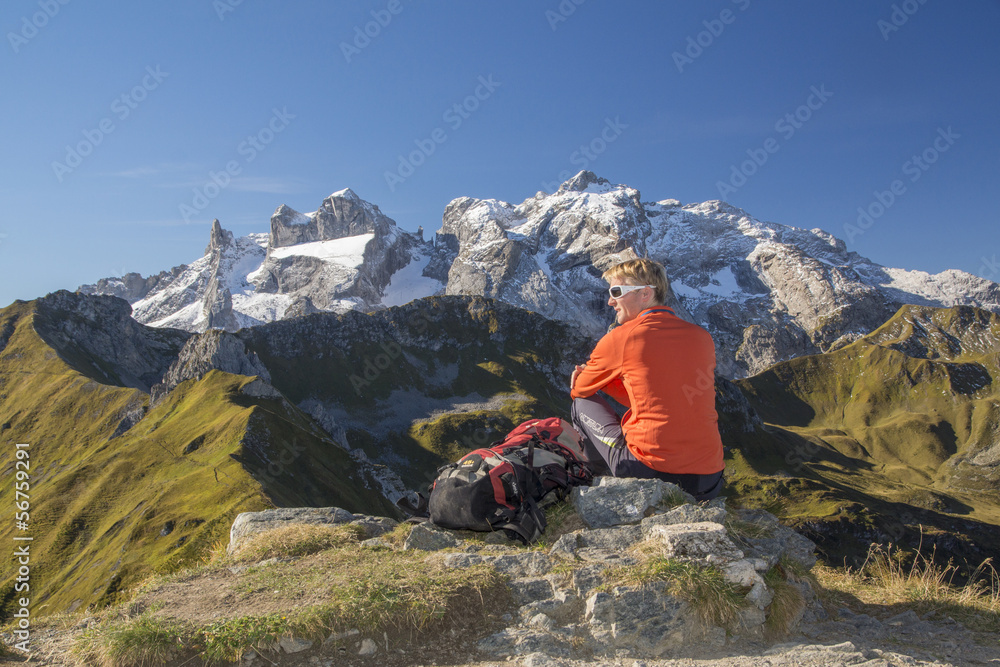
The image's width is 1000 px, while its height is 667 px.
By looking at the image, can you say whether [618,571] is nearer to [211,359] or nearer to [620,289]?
[620,289]

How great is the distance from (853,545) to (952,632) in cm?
14415

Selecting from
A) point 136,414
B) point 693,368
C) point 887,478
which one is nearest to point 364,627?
point 693,368

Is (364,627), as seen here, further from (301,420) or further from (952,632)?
(301,420)

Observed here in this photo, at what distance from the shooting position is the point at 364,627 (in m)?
6.58

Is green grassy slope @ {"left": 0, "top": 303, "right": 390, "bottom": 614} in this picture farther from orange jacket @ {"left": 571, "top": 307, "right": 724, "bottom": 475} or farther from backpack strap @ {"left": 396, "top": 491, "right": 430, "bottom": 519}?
orange jacket @ {"left": 571, "top": 307, "right": 724, "bottom": 475}

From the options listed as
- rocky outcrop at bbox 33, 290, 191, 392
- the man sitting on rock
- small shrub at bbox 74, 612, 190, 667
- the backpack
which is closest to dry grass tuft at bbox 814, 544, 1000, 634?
the man sitting on rock

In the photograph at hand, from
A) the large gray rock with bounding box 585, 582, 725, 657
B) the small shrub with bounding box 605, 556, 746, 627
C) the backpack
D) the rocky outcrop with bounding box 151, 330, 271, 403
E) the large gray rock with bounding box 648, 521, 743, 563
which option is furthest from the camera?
the rocky outcrop with bounding box 151, 330, 271, 403

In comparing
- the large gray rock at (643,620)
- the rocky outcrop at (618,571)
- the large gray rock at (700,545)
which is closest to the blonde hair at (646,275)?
the rocky outcrop at (618,571)

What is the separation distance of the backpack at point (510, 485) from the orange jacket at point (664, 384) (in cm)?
148

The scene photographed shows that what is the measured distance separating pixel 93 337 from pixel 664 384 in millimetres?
224853

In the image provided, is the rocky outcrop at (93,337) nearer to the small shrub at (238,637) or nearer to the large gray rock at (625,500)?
the small shrub at (238,637)

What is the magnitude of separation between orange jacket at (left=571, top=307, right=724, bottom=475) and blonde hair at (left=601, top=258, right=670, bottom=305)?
617 mm

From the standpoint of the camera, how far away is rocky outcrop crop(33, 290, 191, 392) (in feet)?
566

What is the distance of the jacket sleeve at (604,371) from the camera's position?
8461 millimetres
